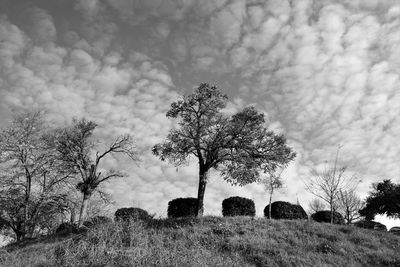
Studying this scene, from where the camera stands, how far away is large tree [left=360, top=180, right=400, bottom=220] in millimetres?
38441

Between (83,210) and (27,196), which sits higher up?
(27,196)

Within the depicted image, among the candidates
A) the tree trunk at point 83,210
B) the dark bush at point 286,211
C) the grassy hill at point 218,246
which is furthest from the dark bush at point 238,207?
the tree trunk at point 83,210

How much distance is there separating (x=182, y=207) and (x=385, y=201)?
24.5 meters

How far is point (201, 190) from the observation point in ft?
82.7

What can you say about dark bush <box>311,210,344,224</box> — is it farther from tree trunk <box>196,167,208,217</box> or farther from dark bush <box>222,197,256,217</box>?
tree trunk <box>196,167,208,217</box>

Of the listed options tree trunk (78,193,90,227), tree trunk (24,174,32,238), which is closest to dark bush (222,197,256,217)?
tree trunk (78,193,90,227)

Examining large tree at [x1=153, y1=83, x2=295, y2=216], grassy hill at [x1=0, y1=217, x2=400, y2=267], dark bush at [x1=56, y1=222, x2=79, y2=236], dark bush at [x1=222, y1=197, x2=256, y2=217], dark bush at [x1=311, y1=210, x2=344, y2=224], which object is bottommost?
grassy hill at [x1=0, y1=217, x2=400, y2=267]

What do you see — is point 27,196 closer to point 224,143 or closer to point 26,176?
point 26,176

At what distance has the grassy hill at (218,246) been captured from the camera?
37.5 ft

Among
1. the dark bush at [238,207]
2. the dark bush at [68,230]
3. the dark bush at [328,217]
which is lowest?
the dark bush at [68,230]

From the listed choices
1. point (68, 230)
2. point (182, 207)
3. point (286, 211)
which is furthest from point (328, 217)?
point (68, 230)

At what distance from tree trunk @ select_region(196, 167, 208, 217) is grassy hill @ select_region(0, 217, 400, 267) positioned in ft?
7.60

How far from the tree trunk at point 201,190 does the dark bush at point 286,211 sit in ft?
19.7

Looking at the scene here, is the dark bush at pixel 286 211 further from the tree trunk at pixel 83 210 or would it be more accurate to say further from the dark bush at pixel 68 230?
the tree trunk at pixel 83 210
